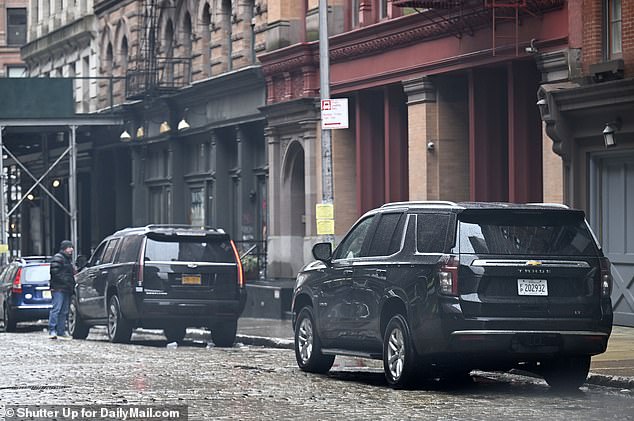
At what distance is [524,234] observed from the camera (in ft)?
49.5

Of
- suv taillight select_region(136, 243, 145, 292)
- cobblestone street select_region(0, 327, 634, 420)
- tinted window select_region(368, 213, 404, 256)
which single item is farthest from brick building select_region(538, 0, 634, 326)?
tinted window select_region(368, 213, 404, 256)

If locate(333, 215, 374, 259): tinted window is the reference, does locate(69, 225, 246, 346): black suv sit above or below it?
below

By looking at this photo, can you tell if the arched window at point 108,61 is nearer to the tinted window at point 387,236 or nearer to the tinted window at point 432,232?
the tinted window at point 387,236

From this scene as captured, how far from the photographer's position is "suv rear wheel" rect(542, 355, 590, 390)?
15430 millimetres

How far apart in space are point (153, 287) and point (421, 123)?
6981 mm

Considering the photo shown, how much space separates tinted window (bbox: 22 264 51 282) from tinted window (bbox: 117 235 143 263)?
6907mm

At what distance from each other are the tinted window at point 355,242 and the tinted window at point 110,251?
8985 millimetres

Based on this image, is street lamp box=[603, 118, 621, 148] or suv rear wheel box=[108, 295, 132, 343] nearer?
street lamp box=[603, 118, 621, 148]

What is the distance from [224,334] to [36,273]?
320 inches

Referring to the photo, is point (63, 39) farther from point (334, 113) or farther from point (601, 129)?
point (601, 129)

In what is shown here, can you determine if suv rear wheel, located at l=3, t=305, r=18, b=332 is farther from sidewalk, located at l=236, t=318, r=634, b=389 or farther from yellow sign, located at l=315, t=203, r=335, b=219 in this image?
yellow sign, located at l=315, t=203, r=335, b=219

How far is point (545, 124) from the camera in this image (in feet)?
77.9

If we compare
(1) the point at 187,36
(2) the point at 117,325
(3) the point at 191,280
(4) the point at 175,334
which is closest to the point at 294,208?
(4) the point at 175,334

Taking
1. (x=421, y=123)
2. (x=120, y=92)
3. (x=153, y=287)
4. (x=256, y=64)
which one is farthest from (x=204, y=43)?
(x=153, y=287)
